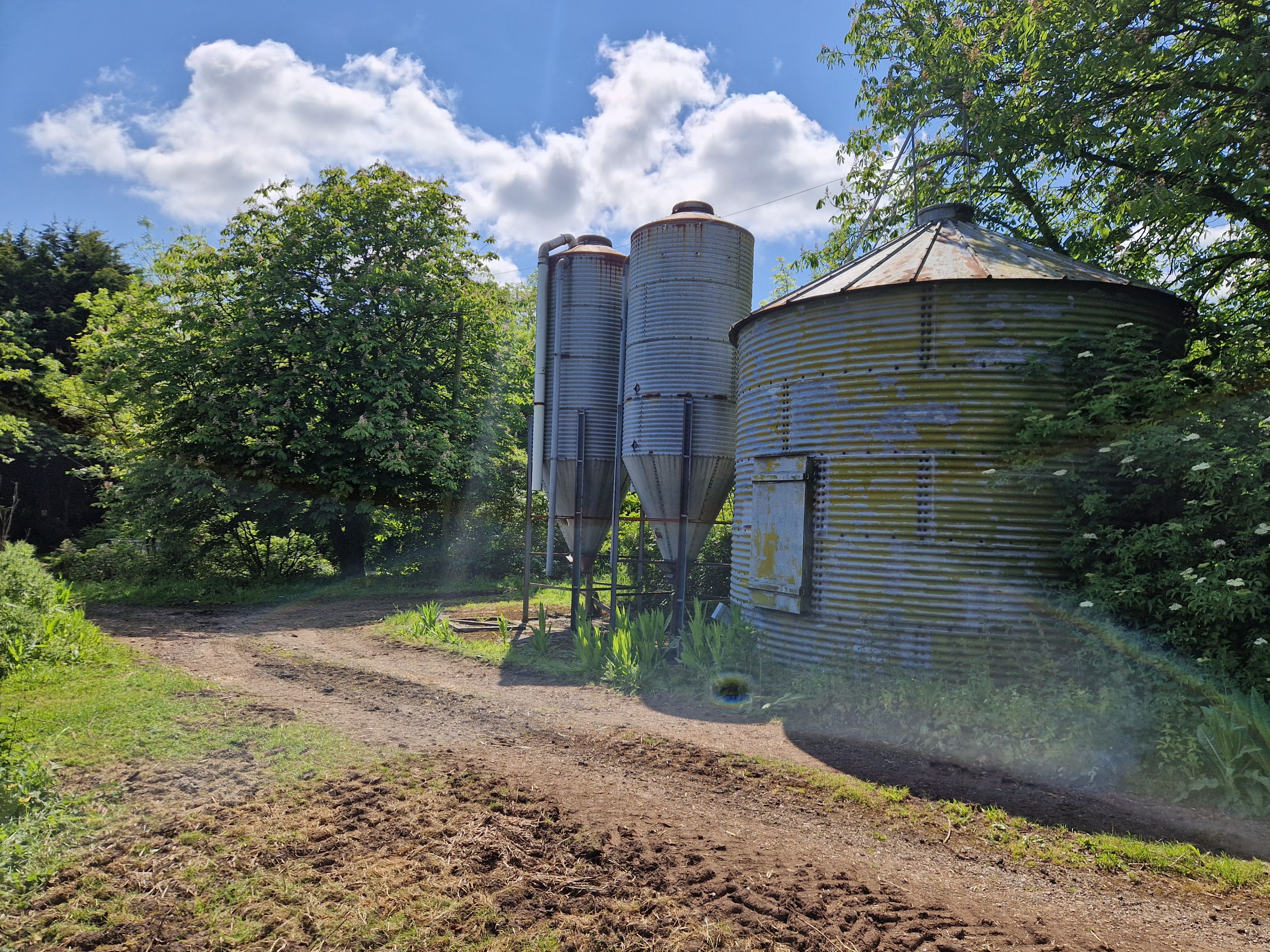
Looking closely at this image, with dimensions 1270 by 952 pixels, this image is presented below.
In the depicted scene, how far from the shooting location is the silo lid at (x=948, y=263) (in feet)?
28.0

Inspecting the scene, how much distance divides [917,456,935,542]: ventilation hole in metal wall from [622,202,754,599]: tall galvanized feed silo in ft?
13.9

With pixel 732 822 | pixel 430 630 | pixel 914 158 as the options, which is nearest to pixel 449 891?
pixel 732 822

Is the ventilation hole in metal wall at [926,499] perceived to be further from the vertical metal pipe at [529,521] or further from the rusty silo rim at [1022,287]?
the vertical metal pipe at [529,521]

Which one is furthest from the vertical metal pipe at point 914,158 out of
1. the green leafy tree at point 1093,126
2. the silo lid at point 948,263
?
the silo lid at point 948,263

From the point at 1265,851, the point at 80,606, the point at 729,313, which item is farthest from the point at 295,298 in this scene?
the point at 1265,851

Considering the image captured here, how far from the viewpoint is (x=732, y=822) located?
5.24 metres

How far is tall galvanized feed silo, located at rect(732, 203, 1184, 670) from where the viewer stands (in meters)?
8.06

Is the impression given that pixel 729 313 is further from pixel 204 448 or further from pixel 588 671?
pixel 204 448

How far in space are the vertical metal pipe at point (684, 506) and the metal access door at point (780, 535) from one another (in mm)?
1912

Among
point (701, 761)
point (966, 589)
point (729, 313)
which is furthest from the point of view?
point (729, 313)

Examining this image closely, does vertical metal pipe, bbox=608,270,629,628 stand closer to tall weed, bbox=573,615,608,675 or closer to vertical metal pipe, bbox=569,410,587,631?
vertical metal pipe, bbox=569,410,587,631

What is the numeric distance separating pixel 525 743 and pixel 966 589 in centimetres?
499

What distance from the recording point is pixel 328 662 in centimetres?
1074

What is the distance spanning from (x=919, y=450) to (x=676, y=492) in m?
4.63
